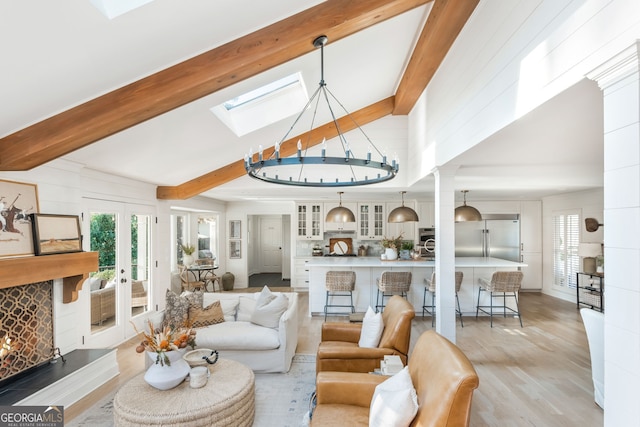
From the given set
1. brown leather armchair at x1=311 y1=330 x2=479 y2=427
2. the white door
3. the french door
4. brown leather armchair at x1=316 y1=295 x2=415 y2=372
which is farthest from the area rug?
the white door

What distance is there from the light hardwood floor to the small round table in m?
0.95

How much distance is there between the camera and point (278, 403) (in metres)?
3.15

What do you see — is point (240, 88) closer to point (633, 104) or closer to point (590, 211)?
point (633, 104)

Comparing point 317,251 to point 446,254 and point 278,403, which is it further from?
point 278,403

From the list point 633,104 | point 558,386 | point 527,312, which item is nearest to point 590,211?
point 527,312

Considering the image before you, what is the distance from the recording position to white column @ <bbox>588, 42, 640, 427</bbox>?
1.29 meters

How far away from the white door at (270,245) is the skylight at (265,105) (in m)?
6.81

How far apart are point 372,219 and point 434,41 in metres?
5.40

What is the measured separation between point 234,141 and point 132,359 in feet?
10.1

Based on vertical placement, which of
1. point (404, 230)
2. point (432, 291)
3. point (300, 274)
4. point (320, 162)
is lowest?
point (300, 274)

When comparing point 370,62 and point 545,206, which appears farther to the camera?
point 545,206

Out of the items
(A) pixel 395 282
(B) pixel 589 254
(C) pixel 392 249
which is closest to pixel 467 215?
(C) pixel 392 249

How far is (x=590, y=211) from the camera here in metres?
6.82

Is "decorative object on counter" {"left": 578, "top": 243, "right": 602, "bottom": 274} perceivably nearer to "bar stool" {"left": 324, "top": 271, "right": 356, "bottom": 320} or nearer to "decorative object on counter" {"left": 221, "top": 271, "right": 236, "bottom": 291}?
"bar stool" {"left": 324, "top": 271, "right": 356, "bottom": 320}
